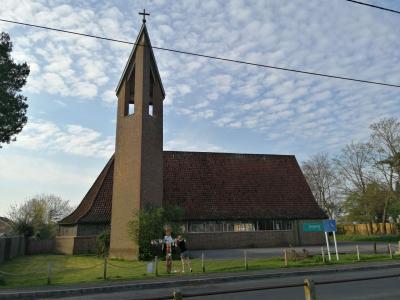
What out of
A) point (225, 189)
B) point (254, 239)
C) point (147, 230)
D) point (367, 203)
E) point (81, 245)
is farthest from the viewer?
point (367, 203)

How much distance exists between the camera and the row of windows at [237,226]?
35500 mm

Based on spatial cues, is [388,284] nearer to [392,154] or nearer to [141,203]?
[141,203]

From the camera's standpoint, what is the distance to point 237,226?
36344 millimetres

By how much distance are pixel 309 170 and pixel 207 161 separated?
1071 inches

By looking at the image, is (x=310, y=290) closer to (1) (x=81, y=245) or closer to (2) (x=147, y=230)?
(2) (x=147, y=230)

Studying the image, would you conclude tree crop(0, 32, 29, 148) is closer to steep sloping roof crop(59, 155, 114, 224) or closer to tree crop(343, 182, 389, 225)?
steep sloping roof crop(59, 155, 114, 224)

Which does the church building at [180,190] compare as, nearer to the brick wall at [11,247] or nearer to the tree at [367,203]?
the brick wall at [11,247]

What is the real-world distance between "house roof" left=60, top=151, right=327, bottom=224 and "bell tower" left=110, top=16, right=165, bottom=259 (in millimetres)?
6532

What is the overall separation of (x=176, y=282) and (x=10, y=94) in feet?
48.2

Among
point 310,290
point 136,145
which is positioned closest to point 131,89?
point 136,145

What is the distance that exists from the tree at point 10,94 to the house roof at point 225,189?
13.2 meters

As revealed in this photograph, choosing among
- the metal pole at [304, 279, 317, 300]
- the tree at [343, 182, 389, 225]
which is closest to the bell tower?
the metal pole at [304, 279, 317, 300]

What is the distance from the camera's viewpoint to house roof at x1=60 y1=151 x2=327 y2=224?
35.6 m

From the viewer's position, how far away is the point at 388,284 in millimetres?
12484
